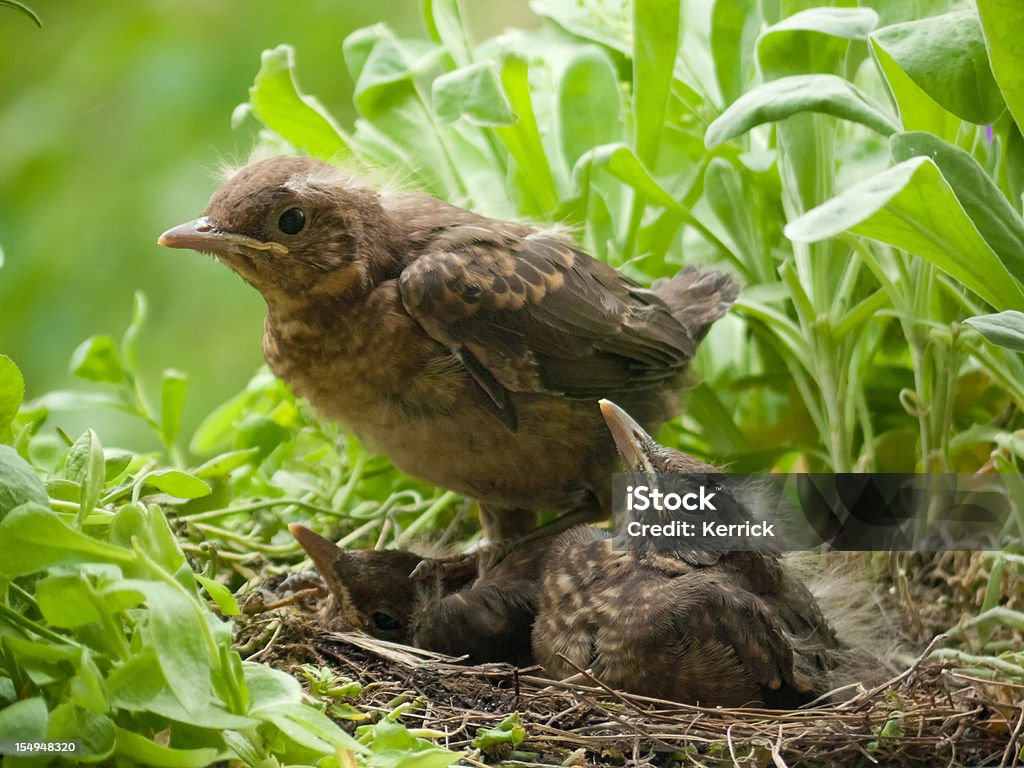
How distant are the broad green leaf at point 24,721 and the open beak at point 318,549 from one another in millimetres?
792

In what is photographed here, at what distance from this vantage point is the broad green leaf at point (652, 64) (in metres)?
1.71

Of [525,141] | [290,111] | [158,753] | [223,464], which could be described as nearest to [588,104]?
[525,141]

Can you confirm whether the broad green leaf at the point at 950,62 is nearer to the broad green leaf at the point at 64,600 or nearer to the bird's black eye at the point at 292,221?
the bird's black eye at the point at 292,221

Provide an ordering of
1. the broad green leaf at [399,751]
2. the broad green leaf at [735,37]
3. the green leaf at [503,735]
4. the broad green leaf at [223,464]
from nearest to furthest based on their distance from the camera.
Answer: the broad green leaf at [399,751]
the green leaf at [503,735]
the broad green leaf at [223,464]
the broad green leaf at [735,37]

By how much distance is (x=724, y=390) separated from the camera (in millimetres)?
2090

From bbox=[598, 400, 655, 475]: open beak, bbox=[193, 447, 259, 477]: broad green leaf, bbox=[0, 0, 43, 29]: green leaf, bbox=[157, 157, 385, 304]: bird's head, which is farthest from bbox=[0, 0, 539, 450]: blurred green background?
bbox=[0, 0, 43, 29]: green leaf

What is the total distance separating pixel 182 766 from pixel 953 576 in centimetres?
130

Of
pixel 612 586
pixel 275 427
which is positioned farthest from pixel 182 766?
pixel 275 427

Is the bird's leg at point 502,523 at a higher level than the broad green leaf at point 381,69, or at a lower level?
lower

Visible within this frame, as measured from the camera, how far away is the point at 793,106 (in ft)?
4.39

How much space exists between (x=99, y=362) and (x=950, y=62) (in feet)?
4.45

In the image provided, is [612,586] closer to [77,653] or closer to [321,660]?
[321,660]

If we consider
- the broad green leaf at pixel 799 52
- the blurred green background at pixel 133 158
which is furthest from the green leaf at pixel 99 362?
the broad green leaf at pixel 799 52

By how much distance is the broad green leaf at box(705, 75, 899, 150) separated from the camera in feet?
4.38
